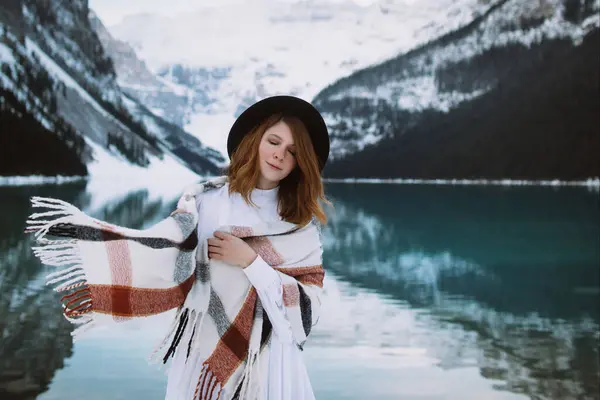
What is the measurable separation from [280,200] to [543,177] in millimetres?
80047

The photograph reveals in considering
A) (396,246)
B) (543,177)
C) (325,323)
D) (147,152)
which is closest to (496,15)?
(543,177)

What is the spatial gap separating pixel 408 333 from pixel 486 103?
9155 centimetres

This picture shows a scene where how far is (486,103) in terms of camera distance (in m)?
96.4

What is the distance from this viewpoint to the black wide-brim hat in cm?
178

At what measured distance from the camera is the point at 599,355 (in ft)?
24.0

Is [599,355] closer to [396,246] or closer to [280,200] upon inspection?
[280,200]

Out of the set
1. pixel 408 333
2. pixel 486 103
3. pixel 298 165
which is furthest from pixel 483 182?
pixel 298 165

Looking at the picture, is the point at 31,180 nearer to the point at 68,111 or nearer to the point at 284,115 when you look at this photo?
the point at 68,111

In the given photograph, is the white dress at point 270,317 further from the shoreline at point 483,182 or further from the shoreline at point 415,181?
the shoreline at point 483,182

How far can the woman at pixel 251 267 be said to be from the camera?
167 cm

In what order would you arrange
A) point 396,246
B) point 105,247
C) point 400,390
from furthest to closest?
point 396,246 → point 400,390 → point 105,247

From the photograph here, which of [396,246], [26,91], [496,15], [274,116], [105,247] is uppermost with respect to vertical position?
[496,15]

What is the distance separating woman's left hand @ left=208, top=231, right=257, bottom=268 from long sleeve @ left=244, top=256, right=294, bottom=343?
0.05 feet

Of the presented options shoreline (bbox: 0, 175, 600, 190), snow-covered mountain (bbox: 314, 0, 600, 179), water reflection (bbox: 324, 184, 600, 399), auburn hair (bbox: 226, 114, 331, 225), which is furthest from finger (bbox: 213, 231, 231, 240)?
snow-covered mountain (bbox: 314, 0, 600, 179)
